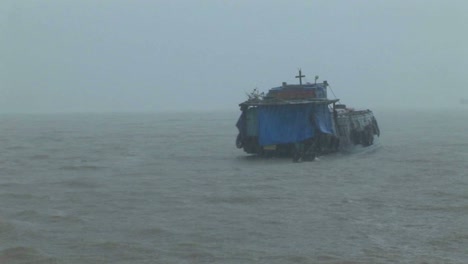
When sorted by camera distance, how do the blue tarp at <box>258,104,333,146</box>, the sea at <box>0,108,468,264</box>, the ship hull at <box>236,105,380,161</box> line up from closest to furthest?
the sea at <box>0,108,468,264</box> < the blue tarp at <box>258,104,333,146</box> < the ship hull at <box>236,105,380,161</box>

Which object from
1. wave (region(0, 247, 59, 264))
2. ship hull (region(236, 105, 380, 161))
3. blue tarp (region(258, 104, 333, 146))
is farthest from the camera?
ship hull (region(236, 105, 380, 161))

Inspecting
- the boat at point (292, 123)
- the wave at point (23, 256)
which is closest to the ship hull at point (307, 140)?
the boat at point (292, 123)

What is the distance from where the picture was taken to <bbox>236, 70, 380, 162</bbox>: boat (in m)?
28.5

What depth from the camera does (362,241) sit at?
509 inches

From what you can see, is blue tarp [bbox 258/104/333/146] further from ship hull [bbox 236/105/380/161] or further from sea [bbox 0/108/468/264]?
sea [bbox 0/108/468/264]

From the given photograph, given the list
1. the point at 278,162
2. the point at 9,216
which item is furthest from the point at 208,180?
the point at 9,216

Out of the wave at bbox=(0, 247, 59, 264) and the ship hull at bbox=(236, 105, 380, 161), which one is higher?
the ship hull at bbox=(236, 105, 380, 161)

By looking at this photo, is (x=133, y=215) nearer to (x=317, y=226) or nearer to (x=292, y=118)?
(x=317, y=226)

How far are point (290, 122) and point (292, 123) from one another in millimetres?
90

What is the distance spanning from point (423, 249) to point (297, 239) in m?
2.26

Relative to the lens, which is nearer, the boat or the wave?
the wave

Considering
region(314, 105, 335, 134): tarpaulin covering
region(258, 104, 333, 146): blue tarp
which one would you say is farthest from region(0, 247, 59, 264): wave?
region(314, 105, 335, 134): tarpaulin covering

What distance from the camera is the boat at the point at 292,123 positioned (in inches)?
1121

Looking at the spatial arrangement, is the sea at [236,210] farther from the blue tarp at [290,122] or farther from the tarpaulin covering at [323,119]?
the tarpaulin covering at [323,119]
